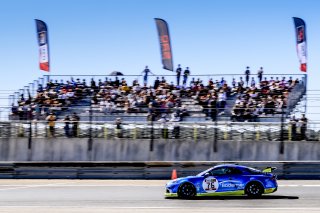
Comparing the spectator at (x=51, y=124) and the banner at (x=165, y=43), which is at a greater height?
the banner at (x=165, y=43)

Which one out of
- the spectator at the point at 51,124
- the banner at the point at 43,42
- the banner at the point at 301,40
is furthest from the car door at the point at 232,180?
the banner at the point at 43,42

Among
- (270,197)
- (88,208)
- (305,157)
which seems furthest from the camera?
(305,157)

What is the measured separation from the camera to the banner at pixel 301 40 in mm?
34747

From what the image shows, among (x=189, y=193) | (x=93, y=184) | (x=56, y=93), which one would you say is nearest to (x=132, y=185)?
(x=93, y=184)

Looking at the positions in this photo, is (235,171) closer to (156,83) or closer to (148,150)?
(148,150)

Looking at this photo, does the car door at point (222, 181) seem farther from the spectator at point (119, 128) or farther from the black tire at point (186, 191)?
the spectator at point (119, 128)

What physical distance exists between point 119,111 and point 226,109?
5.27 m

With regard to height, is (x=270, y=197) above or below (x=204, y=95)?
below

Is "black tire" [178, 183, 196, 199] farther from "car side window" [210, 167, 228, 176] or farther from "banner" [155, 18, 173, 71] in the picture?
"banner" [155, 18, 173, 71]

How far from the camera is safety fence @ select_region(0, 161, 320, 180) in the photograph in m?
27.1

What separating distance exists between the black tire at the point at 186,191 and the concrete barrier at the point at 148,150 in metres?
9.96

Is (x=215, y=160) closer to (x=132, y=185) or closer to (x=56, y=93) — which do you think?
(x=132, y=185)

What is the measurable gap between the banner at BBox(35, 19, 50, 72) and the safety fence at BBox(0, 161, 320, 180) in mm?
11605

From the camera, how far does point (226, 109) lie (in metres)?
30.1
